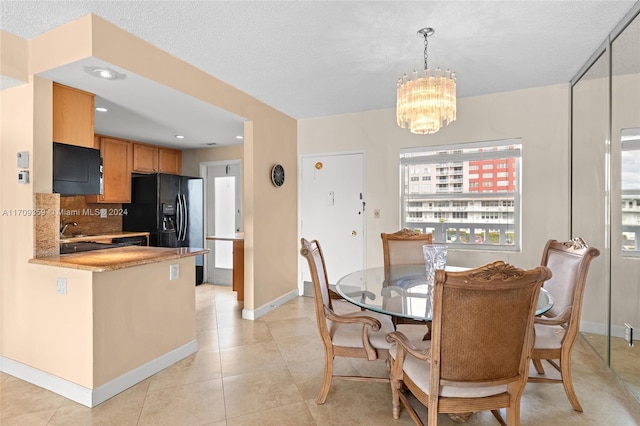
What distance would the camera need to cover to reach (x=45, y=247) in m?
2.42

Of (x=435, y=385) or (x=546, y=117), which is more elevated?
(x=546, y=117)

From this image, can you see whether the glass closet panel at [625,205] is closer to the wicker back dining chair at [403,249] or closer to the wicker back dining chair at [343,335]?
the wicker back dining chair at [403,249]

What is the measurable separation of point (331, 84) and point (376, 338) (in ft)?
7.89

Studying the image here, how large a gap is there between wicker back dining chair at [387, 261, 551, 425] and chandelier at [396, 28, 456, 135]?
120cm

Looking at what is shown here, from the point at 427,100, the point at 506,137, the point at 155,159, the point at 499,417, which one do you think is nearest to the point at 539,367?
the point at 499,417

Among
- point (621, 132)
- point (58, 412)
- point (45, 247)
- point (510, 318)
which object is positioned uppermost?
point (621, 132)

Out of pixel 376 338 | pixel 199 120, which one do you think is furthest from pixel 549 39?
pixel 199 120

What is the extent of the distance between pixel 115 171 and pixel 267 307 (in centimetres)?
293

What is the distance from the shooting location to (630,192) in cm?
234

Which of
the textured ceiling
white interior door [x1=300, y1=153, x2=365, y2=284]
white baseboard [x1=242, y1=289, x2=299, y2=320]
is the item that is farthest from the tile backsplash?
white interior door [x1=300, y1=153, x2=365, y2=284]

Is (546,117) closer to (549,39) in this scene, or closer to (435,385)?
(549,39)

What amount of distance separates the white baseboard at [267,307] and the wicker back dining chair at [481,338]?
250 centimetres

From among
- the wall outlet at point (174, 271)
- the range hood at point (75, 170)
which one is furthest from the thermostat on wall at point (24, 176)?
the wall outlet at point (174, 271)

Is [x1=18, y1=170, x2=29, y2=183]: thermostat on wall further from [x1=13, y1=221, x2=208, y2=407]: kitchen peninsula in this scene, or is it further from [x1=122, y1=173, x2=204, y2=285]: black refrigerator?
[x1=122, y1=173, x2=204, y2=285]: black refrigerator
